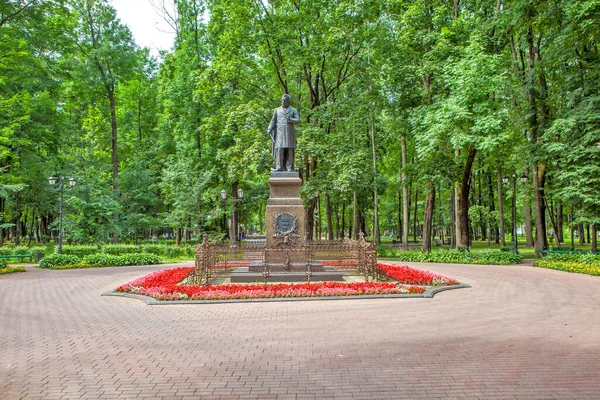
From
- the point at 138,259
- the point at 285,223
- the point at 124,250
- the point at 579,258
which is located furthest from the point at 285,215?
the point at 579,258

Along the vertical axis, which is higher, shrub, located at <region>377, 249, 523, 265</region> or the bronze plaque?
the bronze plaque

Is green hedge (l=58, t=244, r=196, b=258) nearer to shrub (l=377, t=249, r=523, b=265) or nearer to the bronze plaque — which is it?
the bronze plaque

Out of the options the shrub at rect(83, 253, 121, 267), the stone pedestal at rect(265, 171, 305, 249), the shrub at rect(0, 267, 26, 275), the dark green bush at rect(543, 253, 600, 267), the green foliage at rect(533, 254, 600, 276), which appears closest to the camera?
the stone pedestal at rect(265, 171, 305, 249)

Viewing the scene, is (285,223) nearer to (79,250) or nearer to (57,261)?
(57,261)


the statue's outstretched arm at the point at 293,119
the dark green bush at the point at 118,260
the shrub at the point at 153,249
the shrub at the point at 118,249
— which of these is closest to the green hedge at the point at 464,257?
the statue's outstretched arm at the point at 293,119

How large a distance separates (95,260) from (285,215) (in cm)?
1204

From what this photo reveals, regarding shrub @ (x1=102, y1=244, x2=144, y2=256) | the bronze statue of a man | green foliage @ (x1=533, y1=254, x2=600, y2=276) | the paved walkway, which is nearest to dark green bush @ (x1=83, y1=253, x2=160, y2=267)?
shrub @ (x1=102, y1=244, x2=144, y2=256)

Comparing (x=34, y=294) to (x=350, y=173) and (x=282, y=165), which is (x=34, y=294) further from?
(x=350, y=173)

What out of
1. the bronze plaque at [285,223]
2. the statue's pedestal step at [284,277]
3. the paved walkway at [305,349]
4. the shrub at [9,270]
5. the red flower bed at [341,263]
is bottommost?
the paved walkway at [305,349]

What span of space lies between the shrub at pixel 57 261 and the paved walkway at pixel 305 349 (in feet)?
33.4

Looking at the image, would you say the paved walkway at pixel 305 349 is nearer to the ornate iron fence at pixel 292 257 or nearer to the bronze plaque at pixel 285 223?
the ornate iron fence at pixel 292 257

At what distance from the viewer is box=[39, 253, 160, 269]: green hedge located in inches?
780

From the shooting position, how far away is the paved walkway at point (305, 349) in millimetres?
4707

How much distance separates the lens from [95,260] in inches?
806
